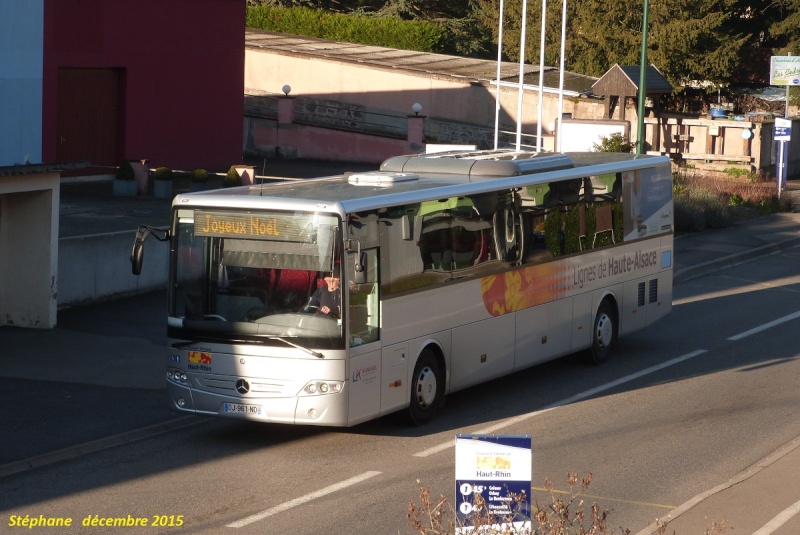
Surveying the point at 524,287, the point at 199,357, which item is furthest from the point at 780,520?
the point at 524,287

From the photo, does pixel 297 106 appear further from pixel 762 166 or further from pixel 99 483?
pixel 99 483

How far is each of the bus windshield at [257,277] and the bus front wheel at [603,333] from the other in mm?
6018

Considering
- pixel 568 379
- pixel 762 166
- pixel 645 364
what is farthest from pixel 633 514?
pixel 762 166

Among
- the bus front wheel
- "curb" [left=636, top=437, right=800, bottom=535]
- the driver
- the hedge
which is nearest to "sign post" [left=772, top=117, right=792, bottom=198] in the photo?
the hedge

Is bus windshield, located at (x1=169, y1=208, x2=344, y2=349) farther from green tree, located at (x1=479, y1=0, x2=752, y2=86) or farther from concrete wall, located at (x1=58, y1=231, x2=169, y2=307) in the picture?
green tree, located at (x1=479, y1=0, x2=752, y2=86)

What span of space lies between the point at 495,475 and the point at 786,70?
36066mm

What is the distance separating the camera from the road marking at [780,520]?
8977 millimetres

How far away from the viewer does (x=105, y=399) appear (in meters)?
13.9

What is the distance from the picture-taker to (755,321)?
20.1 meters

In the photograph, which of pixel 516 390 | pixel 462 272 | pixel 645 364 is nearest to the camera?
pixel 462 272

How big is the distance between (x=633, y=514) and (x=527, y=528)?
381cm

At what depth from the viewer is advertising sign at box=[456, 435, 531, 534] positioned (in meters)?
6.43

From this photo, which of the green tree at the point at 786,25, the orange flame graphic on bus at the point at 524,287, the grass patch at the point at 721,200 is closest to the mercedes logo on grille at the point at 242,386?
the orange flame graphic on bus at the point at 524,287

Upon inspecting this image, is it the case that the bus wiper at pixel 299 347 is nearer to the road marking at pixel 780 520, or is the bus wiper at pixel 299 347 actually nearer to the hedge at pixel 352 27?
the road marking at pixel 780 520
